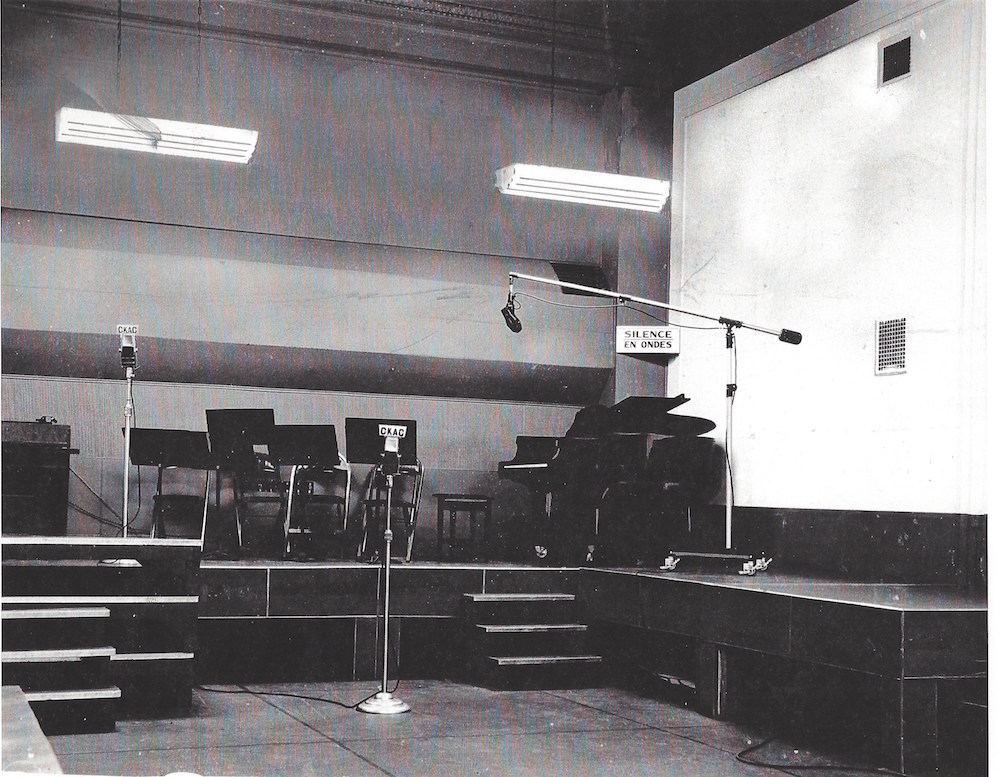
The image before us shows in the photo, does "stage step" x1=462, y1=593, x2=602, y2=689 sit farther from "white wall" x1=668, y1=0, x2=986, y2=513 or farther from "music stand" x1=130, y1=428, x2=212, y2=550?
"music stand" x1=130, y1=428, x2=212, y2=550

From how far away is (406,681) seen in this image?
6734 mm

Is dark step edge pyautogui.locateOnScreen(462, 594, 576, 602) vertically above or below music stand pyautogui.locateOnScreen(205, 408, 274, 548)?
below

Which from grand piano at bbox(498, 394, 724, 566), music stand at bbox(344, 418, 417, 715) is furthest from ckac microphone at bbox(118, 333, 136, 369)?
grand piano at bbox(498, 394, 724, 566)

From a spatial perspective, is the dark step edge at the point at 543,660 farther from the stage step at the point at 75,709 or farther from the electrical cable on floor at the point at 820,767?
the stage step at the point at 75,709

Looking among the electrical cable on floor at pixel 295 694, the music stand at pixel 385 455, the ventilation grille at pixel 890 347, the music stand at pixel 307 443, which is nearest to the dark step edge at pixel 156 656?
the electrical cable on floor at pixel 295 694

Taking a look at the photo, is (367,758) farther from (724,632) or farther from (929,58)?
(929,58)

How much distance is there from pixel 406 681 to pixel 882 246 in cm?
382

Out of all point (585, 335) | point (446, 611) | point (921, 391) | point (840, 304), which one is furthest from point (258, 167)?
point (921, 391)

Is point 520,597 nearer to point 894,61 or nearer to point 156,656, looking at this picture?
point 156,656

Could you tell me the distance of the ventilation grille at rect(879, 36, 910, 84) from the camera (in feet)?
21.6

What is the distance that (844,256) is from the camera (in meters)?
7.06

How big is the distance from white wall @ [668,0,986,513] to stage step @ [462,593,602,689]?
5.71 ft

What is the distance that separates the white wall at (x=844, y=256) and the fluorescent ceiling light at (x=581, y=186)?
0.77m

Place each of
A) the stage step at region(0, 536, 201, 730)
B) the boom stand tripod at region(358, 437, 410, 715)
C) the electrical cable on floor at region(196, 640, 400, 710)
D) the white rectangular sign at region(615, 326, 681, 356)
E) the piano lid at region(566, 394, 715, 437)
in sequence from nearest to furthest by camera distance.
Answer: the stage step at region(0, 536, 201, 730) → the boom stand tripod at region(358, 437, 410, 715) → the electrical cable on floor at region(196, 640, 400, 710) → the piano lid at region(566, 394, 715, 437) → the white rectangular sign at region(615, 326, 681, 356)
